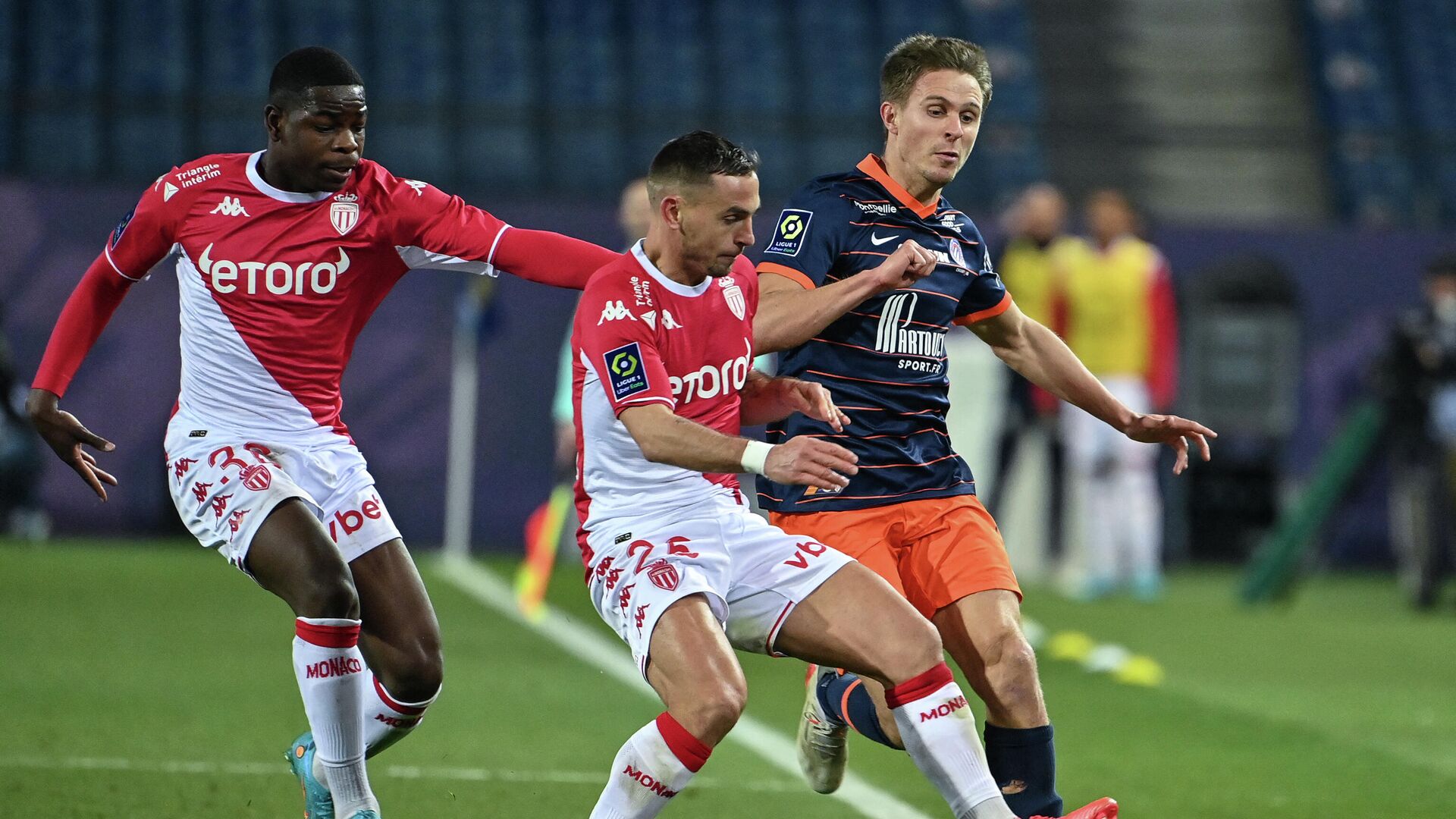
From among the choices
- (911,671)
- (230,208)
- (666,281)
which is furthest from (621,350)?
(230,208)

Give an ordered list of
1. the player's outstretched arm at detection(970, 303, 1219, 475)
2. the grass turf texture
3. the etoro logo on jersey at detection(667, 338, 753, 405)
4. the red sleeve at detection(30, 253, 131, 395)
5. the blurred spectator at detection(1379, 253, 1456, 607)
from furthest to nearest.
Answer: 1. the blurred spectator at detection(1379, 253, 1456, 607)
2. the grass turf texture
3. the player's outstretched arm at detection(970, 303, 1219, 475)
4. the red sleeve at detection(30, 253, 131, 395)
5. the etoro logo on jersey at detection(667, 338, 753, 405)

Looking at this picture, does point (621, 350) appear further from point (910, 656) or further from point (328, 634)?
point (328, 634)

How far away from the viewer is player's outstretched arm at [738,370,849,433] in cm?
490

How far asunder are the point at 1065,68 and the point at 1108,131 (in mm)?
1026

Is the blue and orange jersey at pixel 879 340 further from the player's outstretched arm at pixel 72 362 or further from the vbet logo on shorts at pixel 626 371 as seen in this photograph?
the player's outstretched arm at pixel 72 362

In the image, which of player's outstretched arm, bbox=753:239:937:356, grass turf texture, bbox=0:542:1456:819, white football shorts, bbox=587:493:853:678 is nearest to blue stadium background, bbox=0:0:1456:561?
grass turf texture, bbox=0:542:1456:819

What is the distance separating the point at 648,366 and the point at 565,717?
350 centimetres

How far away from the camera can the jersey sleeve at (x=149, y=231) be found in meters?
5.36

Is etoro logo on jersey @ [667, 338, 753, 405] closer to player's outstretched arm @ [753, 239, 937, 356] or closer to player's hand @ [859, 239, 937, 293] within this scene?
player's outstretched arm @ [753, 239, 937, 356]

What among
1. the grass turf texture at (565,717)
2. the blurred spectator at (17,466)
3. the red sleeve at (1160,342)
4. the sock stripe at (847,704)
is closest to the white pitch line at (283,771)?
the grass turf texture at (565,717)

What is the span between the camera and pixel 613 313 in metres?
4.77

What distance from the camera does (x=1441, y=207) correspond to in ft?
55.4

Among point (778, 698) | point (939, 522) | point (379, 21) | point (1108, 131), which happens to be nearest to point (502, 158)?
point (379, 21)

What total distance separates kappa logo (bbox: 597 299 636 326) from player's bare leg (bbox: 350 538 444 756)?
1040mm
